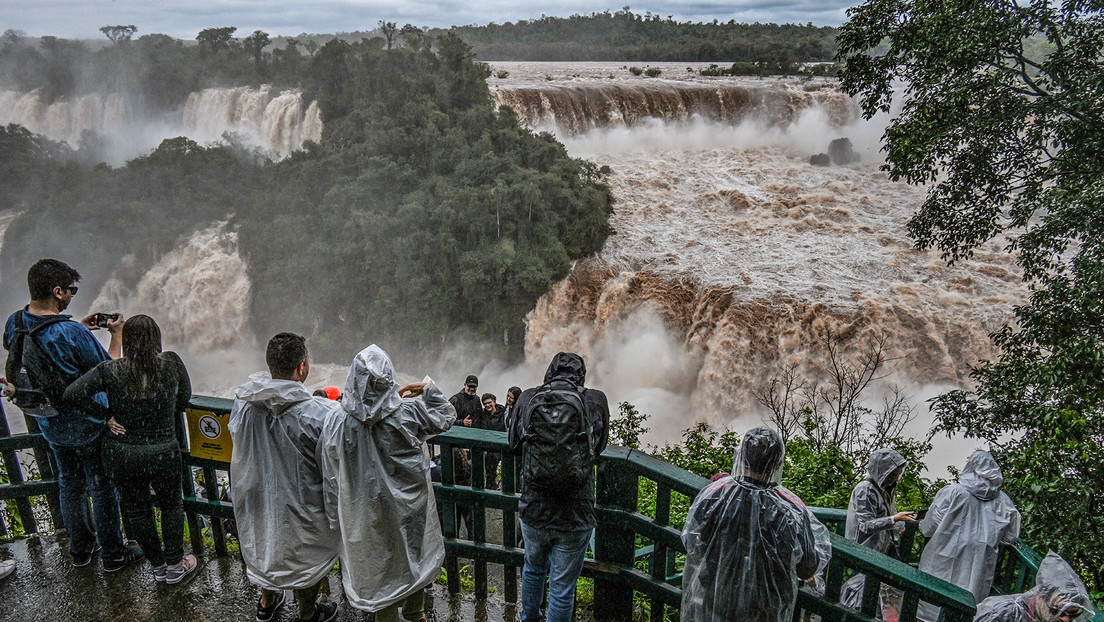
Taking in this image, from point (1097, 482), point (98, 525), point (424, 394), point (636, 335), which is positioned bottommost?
point (636, 335)

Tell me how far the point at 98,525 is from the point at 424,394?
1655mm

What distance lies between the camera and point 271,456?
2.53 m

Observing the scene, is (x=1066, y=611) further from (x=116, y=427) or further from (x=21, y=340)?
(x=21, y=340)

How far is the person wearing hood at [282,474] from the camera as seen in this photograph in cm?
246

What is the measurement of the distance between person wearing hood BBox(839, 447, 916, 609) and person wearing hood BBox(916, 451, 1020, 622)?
27 cm

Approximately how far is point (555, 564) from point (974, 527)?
6.71 feet

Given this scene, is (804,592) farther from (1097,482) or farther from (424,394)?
(1097,482)

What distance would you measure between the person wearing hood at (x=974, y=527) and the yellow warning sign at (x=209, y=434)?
311cm

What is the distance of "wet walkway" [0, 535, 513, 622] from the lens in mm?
2867

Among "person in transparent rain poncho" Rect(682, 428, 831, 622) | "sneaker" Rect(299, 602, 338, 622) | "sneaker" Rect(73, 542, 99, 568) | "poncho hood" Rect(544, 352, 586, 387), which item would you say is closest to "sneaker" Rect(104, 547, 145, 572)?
"sneaker" Rect(73, 542, 99, 568)

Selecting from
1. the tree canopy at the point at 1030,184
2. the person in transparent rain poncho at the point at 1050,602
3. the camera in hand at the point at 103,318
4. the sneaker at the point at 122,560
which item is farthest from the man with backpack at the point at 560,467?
the tree canopy at the point at 1030,184

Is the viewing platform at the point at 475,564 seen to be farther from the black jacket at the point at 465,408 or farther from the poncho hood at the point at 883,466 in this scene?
the black jacket at the point at 465,408

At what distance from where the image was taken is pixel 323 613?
2793 millimetres

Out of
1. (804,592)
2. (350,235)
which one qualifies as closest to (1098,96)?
(804,592)
